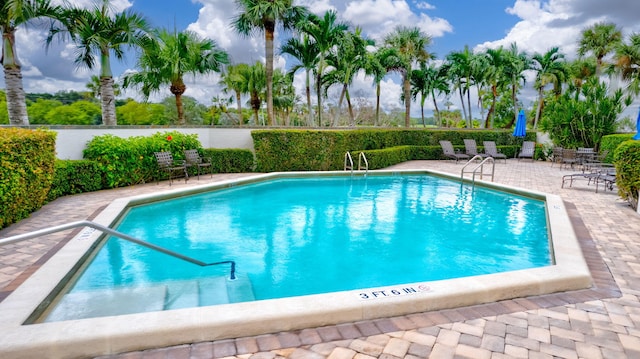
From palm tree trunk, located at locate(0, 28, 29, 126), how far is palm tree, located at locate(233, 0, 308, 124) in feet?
30.2

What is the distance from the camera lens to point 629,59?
809 inches

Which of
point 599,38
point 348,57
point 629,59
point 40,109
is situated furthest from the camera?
point 40,109

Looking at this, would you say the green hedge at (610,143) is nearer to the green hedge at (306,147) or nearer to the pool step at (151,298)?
the green hedge at (306,147)

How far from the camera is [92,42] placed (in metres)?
12.5

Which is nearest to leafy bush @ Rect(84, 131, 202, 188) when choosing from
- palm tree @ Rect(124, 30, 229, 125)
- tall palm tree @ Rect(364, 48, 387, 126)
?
palm tree @ Rect(124, 30, 229, 125)

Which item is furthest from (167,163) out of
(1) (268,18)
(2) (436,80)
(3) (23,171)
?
(2) (436,80)

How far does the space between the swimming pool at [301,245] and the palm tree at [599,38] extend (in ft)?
93.7

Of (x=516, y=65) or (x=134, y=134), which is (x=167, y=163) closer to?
(x=134, y=134)

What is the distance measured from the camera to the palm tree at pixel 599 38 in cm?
2936

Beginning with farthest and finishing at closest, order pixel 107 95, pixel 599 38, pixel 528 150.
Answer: pixel 599 38 → pixel 528 150 → pixel 107 95

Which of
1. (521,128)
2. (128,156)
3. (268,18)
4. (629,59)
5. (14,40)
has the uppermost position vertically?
(268,18)

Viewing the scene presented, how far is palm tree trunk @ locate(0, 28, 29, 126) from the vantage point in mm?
10102

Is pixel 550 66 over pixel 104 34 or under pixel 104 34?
over

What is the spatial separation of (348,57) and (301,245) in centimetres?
1758
